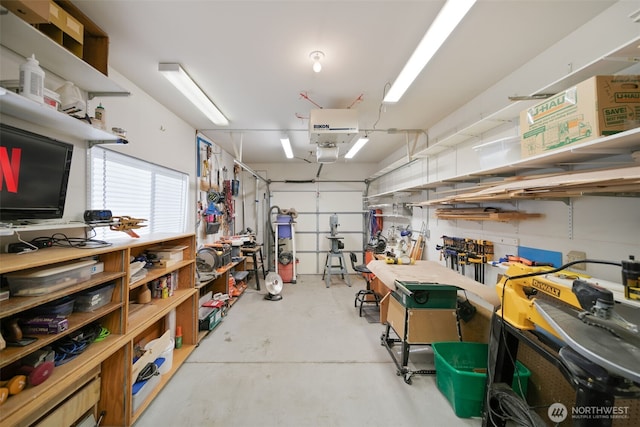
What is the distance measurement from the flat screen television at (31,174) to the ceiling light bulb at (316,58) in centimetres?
188

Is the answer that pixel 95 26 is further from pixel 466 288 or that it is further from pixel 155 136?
pixel 466 288

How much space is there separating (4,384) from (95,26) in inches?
85.0

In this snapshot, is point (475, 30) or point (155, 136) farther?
point (155, 136)

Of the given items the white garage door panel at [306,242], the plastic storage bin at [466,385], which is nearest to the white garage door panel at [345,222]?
the white garage door panel at [306,242]

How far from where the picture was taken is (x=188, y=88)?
215 cm

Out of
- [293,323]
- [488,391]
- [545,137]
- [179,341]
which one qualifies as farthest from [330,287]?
[545,137]

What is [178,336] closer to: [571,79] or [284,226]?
[284,226]

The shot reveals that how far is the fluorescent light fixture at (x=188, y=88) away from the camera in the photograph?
1.90 m

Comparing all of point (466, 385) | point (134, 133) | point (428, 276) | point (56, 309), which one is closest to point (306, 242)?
point (428, 276)

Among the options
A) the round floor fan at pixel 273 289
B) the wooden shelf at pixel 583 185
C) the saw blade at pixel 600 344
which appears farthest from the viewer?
the round floor fan at pixel 273 289

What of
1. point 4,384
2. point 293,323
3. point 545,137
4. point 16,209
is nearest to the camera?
point 4,384

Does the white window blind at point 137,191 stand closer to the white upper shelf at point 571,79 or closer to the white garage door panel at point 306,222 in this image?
the white garage door panel at point 306,222

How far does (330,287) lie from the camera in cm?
482

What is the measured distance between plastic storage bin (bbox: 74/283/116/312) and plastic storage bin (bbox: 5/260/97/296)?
0.58ft
